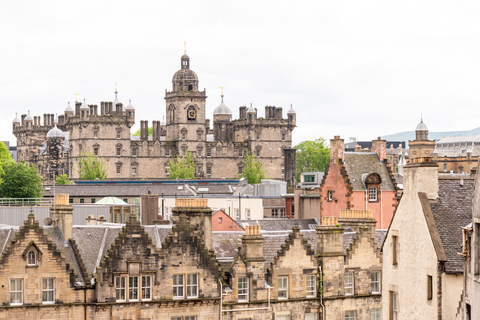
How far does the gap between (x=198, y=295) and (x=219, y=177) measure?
505 ft

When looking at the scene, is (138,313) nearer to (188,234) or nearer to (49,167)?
(188,234)

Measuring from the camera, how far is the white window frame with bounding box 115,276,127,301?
38.9 meters

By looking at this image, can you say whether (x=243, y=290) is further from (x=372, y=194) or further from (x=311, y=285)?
(x=372, y=194)

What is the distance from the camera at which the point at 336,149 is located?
66.6 meters

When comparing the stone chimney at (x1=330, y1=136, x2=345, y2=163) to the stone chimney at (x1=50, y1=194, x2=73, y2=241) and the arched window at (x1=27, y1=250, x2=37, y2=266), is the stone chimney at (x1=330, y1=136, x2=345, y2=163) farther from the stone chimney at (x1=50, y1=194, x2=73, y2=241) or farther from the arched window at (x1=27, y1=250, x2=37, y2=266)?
the arched window at (x1=27, y1=250, x2=37, y2=266)

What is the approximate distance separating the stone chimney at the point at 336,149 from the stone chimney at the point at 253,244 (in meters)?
26.1

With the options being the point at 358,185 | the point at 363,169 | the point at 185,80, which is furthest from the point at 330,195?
the point at 185,80

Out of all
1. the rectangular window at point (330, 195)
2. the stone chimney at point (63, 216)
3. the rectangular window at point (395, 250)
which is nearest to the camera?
the rectangular window at point (395, 250)

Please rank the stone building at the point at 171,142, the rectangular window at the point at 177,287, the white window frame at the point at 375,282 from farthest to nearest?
the stone building at the point at 171,142 → the white window frame at the point at 375,282 → the rectangular window at the point at 177,287

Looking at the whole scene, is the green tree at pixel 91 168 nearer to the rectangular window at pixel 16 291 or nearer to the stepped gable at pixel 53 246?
the stepped gable at pixel 53 246

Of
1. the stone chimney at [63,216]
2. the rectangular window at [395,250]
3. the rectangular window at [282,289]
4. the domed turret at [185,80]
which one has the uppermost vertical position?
the domed turret at [185,80]

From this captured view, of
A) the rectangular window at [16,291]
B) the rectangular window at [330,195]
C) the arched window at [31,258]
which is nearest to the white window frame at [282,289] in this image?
the arched window at [31,258]

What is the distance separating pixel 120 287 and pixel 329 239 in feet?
31.3

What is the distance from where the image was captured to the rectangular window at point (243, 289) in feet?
132
